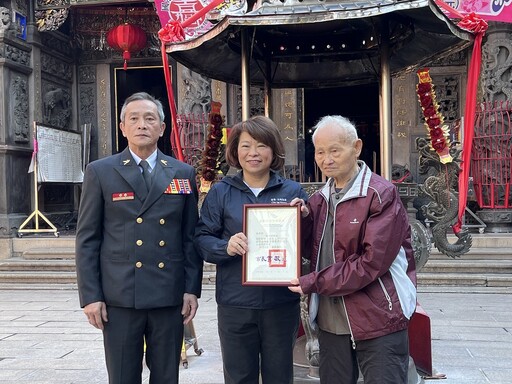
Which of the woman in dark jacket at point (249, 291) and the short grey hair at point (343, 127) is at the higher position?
the short grey hair at point (343, 127)

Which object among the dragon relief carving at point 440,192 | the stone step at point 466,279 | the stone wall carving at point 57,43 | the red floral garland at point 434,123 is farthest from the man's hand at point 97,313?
the stone wall carving at point 57,43

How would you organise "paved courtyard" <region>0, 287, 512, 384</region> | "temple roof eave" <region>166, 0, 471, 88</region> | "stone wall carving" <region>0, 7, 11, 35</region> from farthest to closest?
"stone wall carving" <region>0, 7, 11, 35</region>
"paved courtyard" <region>0, 287, 512, 384</region>
"temple roof eave" <region>166, 0, 471, 88</region>

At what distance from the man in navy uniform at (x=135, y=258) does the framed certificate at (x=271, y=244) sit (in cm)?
43

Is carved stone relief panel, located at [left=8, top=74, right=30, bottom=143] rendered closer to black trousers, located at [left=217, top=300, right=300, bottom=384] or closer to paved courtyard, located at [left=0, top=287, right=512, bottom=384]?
paved courtyard, located at [left=0, top=287, right=512, bottom=384]

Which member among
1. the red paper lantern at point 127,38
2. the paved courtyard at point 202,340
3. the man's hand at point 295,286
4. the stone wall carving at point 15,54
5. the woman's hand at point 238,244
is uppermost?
the red paper lantern at point 127,38

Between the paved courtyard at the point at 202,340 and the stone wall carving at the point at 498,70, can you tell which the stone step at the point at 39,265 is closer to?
the paved courtyard at the point at 202,340

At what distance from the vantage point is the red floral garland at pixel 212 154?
4.01 metres

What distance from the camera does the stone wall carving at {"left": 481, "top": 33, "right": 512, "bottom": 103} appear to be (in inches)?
329

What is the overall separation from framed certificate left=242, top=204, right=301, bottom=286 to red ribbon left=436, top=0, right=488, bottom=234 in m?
2.03

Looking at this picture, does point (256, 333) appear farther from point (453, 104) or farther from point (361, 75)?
point (453, 104)

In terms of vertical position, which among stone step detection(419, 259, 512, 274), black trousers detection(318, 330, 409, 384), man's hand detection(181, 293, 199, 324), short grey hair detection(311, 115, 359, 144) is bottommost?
stone step detection(419, 259, 512, 274)

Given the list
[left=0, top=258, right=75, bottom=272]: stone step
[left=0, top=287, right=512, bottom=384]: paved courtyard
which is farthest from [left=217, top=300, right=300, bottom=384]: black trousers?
[left=0, top=258, right=75, bottom=272]: stone step

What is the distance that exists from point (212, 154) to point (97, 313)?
181 centimetres

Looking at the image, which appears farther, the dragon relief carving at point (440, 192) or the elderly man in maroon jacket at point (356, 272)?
the dragon relief carving at point (440, 192)
